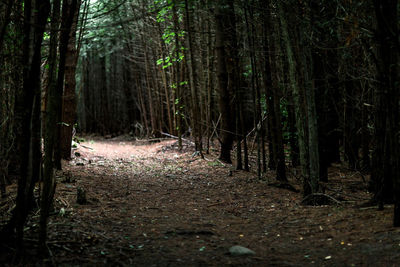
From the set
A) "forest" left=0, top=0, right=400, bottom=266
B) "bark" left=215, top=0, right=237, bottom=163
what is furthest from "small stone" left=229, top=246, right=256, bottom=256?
"bark" left=215, top=0, right=237, bottom=163

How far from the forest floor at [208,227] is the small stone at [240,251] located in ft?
0.18

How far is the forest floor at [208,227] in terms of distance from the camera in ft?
9.96

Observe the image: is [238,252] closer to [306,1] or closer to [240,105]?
[306,1]

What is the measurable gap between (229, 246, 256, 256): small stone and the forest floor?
56 mm

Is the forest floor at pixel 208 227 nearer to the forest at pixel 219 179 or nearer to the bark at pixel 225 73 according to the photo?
the forest at pixel 219 179

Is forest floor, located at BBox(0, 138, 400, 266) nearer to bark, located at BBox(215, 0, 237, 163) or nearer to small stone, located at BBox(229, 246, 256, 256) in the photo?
small stone, located at BBox(229, 246, 256, 256)

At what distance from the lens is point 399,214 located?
10.9 ft

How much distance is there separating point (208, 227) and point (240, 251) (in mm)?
967

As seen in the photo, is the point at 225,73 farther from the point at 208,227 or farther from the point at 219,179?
the point at 208,227

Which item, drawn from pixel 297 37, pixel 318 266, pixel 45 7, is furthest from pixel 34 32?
pixel 297 37

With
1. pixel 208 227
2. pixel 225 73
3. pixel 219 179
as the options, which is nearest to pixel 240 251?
pixel 208 227

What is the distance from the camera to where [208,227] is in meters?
4.13

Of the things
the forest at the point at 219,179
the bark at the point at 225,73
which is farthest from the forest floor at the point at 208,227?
the bark at the point at 225,73

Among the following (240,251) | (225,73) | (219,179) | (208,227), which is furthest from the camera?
(225,73)
